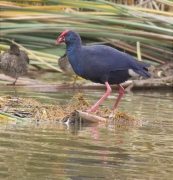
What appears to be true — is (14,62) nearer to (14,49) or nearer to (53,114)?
(14,49)

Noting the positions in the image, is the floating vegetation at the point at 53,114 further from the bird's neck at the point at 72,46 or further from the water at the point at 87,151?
the bird's neck at the point at 72,46

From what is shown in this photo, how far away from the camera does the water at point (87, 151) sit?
5.35 metres

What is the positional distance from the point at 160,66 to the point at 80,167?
8655 millimetres

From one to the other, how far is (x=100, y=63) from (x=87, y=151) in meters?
2.74

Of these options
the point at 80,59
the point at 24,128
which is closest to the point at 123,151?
the point at 24,128

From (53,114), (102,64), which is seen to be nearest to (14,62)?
(102,64)

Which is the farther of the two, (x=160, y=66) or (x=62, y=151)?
(x=160, y=66)

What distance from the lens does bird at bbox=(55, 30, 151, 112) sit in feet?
29.1

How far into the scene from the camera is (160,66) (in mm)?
14023

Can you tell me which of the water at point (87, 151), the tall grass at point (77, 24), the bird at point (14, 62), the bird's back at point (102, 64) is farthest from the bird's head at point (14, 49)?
the water at point (87, 151)

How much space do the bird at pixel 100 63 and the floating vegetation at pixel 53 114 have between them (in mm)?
311

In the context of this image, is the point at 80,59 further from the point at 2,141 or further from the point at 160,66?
the point at 160,66

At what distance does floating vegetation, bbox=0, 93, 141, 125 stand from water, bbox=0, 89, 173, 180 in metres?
0.18

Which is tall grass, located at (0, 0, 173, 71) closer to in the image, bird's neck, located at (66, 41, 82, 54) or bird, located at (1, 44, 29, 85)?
bird, located at (1, 44, 29, 85)
